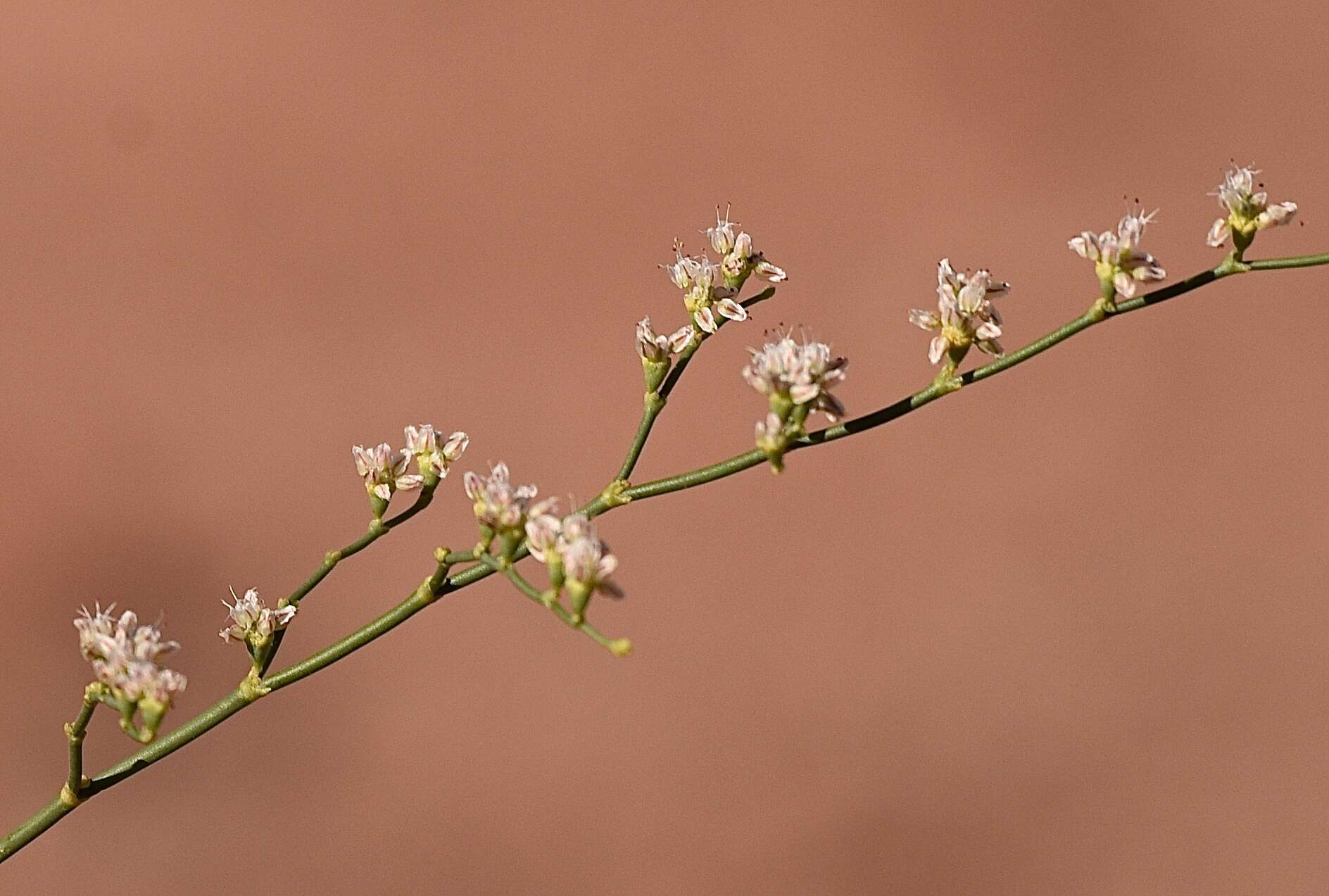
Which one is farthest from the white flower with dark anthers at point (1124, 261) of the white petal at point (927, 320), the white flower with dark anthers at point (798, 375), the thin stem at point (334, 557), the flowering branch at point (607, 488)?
the thin stem at point (334, 557)

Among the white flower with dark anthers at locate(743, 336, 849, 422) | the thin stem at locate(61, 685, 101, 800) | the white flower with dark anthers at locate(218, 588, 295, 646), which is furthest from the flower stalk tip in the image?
the thin stem at locate(61, 685, 101, 800)

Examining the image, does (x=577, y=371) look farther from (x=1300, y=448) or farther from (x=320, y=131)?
(x=1300, y=448)

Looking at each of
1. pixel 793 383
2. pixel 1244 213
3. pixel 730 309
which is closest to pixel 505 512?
pixel 793 383

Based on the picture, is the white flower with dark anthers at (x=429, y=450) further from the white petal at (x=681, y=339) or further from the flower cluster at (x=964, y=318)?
the flower cluster at (x=964, y=318)

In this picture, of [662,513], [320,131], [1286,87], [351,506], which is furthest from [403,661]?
[1286,87]

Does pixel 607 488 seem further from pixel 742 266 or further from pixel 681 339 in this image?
pixel 742 266

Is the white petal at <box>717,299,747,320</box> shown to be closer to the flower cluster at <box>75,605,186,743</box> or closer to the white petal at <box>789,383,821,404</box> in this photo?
the white petal at <box>789,383,821,404</box>
